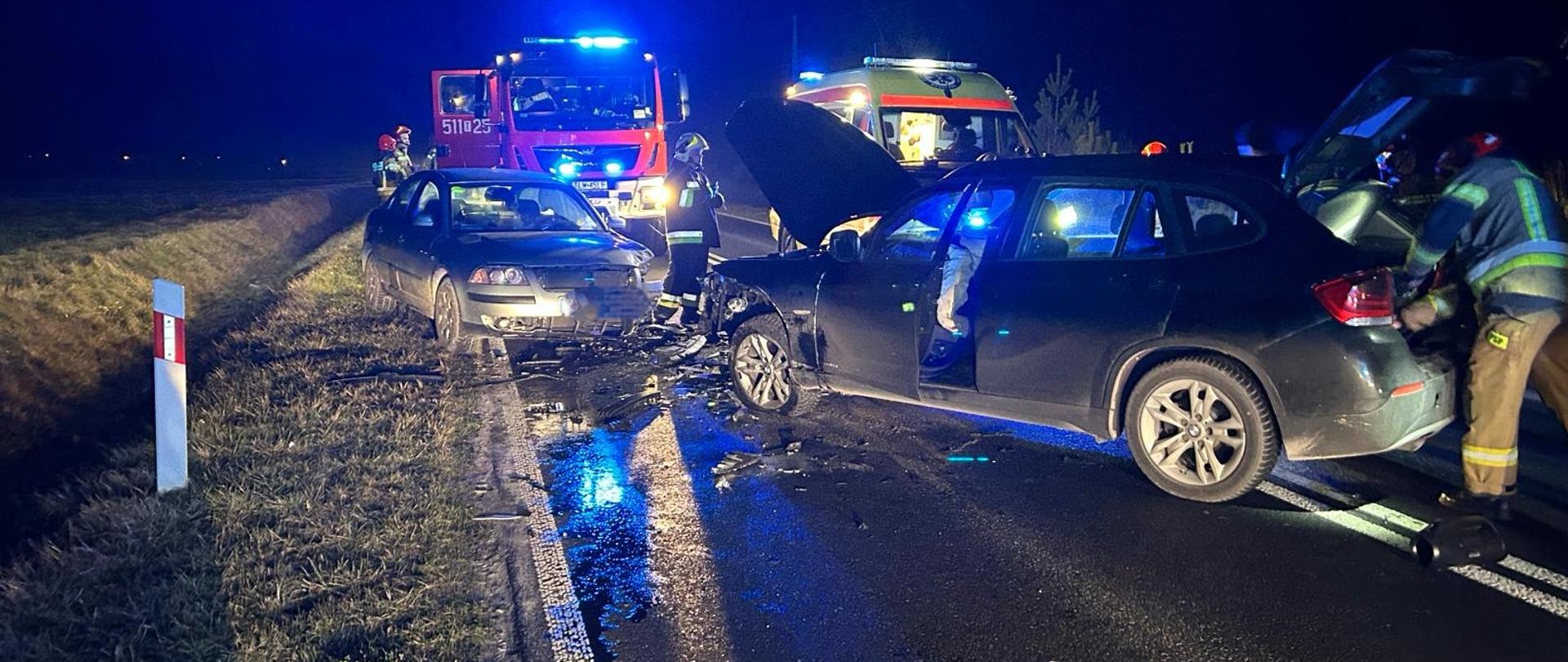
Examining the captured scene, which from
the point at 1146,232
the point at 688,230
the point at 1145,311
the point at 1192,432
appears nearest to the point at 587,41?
the point at 688,230

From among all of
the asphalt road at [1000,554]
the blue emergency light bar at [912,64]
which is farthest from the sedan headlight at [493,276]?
the blue emergency light bar at [912,64]

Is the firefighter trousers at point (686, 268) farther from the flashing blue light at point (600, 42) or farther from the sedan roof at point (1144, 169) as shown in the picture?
the flashing blue light at point (600, 42)

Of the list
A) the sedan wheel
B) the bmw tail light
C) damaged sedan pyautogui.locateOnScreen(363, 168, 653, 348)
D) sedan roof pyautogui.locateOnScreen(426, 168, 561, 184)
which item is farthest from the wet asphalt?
sedan roof pyautogui.locateOnScreen(426, 168, 561, 184)

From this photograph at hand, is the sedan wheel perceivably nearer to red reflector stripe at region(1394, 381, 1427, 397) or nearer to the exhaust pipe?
red reflector stripe at region(1394, 381, 1427, 397)

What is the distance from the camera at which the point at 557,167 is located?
16.2 metres

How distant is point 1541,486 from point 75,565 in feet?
21.2

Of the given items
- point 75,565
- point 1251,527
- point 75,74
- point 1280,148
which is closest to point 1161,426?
point 1251,527

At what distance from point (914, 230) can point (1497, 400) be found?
2976mm

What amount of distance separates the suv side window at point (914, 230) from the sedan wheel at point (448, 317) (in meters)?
3.75

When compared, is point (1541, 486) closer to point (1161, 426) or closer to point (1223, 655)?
point (1161, 426)

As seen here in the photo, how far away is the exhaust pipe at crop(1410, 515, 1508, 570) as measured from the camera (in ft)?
13.9

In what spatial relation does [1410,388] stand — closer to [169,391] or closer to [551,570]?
[551,570]

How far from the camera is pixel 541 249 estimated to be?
8.81 meters

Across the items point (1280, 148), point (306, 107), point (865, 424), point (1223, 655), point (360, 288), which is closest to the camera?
point (1223, 655)
